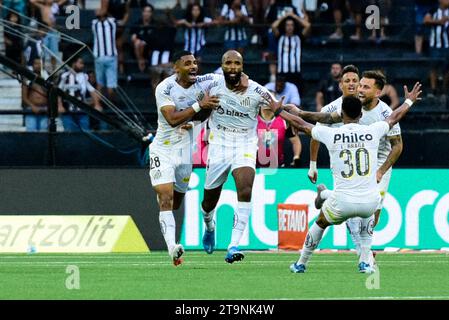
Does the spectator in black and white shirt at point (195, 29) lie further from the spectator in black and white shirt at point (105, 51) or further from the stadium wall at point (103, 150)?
the stadium wall at point (103, 150)

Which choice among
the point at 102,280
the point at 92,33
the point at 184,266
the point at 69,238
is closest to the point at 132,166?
the point at 69,238

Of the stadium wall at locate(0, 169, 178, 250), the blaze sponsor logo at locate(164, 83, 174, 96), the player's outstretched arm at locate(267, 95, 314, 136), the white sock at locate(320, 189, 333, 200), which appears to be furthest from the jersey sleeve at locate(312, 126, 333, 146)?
the stadium wall at locate(0, 169, 178, 250)

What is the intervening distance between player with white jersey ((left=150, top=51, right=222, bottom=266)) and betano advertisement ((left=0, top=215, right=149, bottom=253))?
404 cm

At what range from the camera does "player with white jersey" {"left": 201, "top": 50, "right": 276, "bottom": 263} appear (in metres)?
17.5

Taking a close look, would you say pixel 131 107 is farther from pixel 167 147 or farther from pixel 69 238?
pixel 167 147

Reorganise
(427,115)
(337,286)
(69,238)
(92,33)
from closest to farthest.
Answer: (337,286) → (69,238) → (427,115) → (92,33)

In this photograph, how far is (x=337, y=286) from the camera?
14477mm

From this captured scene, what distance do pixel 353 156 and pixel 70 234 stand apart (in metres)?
7.43

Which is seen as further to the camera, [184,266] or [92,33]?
[92,33]

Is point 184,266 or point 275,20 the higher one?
point 275,20

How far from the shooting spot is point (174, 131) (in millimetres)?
18000

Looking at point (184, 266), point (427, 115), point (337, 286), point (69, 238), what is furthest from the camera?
point (427, 115)

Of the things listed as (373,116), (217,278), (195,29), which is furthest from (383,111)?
(195,29)

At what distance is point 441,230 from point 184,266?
586 centimetres
